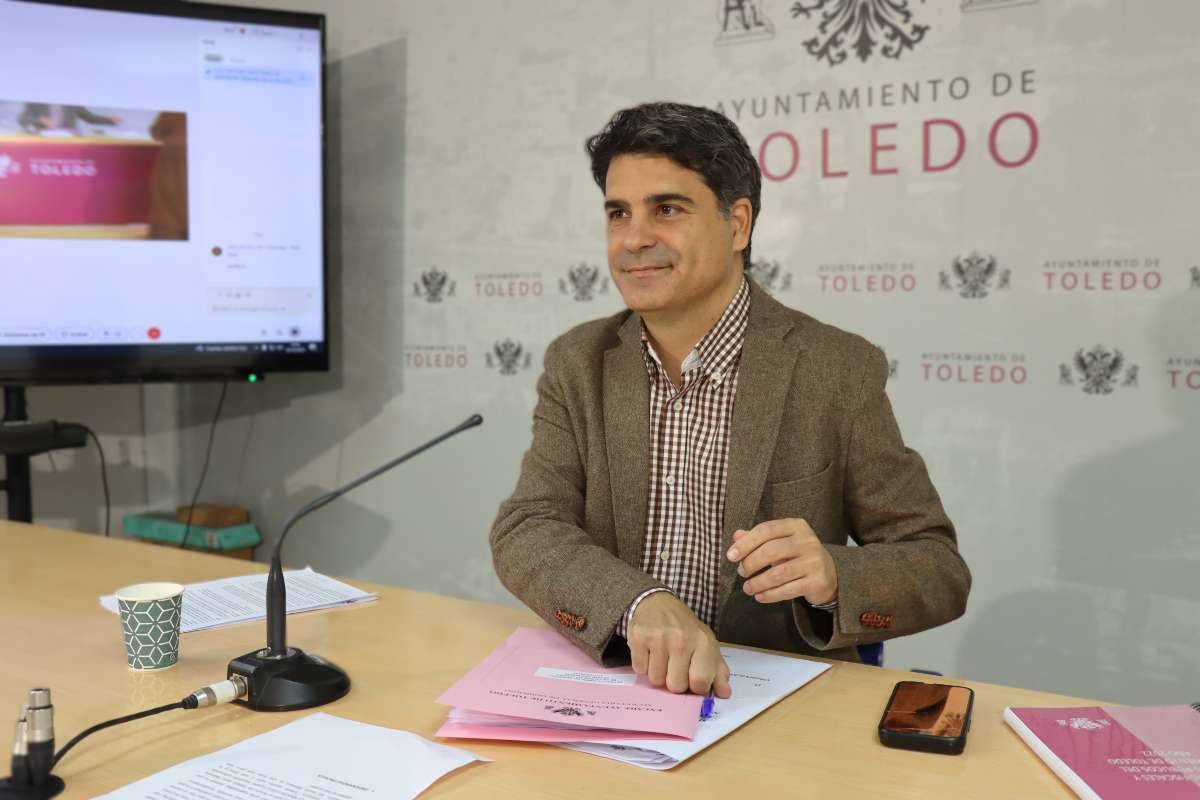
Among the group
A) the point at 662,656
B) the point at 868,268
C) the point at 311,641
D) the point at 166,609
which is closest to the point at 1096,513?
the point at 868,268

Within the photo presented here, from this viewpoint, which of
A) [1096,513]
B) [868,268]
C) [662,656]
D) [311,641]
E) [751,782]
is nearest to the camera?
[751,782]

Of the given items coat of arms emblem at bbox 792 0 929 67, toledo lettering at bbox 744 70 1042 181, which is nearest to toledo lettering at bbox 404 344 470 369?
toledo lettering at bbox 744 70 1042 181

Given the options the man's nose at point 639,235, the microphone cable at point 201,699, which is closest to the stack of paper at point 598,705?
the microphone cable at point 201,699

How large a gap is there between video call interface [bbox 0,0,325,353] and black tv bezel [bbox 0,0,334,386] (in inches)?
0.7

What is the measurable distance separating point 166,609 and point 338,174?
7.21 ft

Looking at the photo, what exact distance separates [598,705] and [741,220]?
900 millimetres

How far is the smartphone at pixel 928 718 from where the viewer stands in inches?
40.5

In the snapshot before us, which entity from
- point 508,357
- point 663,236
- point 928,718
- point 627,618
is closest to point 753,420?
point 663,236

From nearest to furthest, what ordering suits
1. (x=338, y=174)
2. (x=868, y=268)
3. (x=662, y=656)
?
1. (x=662, y=656)
2. (x=868, y=268)
3. (x=338, y=174)

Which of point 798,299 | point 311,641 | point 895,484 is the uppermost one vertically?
point 798,299

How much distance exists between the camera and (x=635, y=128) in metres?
1.63

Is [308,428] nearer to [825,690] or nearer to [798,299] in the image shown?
[798,299]

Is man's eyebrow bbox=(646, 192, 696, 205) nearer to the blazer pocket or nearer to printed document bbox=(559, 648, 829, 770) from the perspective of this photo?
the blazer pocket

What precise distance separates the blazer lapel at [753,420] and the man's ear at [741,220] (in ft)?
0.59
